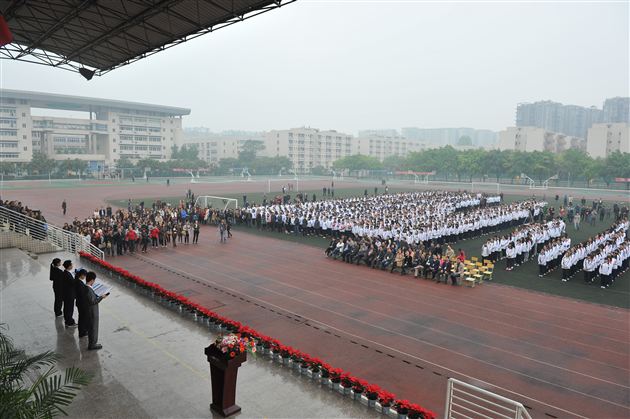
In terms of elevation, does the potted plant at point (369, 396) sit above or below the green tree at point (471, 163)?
below

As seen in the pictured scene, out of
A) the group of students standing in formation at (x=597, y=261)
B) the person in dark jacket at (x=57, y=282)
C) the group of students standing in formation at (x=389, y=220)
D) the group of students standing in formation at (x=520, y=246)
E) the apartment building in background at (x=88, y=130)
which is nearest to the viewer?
the person in dark jacket at (x=57, y=282)

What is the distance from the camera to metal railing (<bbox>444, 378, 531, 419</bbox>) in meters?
4.77

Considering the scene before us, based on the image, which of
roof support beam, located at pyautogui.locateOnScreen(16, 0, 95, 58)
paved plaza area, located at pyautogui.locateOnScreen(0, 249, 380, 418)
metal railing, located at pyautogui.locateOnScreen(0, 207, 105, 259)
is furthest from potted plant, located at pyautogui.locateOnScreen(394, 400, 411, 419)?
metal railing, located at pyautogui.locateOnScreen(0, 207, 105, 259)

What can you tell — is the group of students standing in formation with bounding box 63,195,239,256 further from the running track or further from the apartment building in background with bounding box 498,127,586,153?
the apartment building in background with bounding box 498,127,586,153

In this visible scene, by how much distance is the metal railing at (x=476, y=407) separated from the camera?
15.6 ft

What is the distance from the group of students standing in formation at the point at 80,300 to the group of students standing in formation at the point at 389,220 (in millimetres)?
13916

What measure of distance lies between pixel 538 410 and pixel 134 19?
13595 mm

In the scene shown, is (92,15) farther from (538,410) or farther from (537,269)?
(537,269)

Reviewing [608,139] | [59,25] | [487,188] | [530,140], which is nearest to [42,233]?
[59,25]

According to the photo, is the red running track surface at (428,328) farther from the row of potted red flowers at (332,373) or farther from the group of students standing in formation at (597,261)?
the group of students standing in formation at (597,261)

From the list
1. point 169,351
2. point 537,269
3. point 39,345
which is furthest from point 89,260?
point 537,269

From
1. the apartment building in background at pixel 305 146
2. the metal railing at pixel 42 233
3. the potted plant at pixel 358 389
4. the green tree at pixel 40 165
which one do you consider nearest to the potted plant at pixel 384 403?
the potted plant at pixel 358 389

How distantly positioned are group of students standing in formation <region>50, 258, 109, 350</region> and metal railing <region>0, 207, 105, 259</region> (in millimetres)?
7628

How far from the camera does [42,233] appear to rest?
1728 cm
